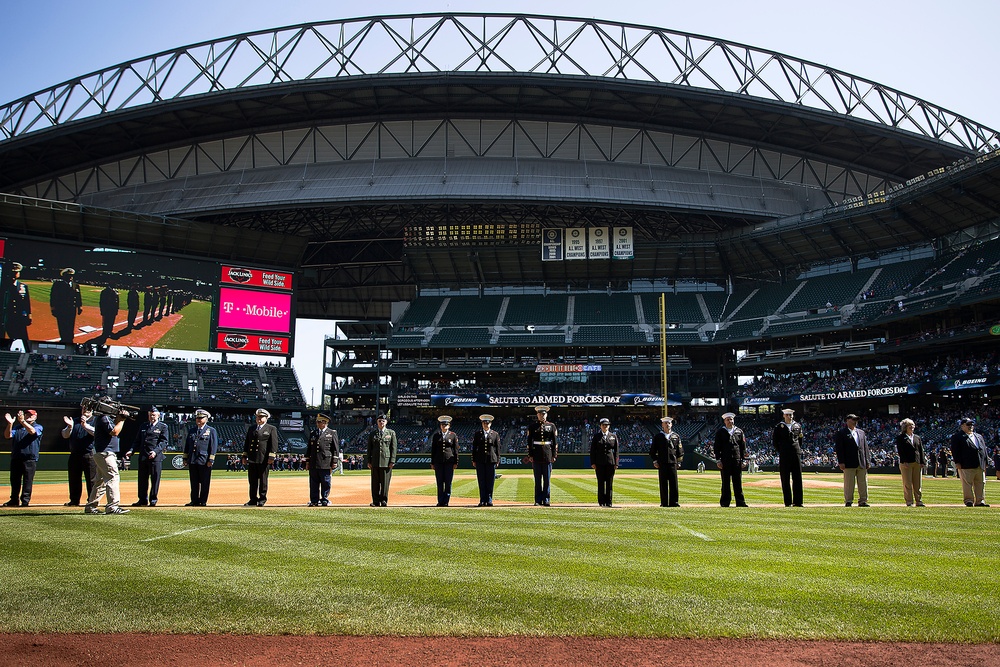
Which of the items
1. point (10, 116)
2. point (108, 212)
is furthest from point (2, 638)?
point (10, 116)

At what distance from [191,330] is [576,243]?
3192cm

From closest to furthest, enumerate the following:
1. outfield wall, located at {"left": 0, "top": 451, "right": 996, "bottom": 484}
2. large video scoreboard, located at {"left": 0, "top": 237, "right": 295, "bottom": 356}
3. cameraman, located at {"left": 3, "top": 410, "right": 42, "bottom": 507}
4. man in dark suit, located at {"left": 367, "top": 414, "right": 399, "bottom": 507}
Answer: cameraman, located at {"left": 3, "top": 410, "right": 42, "bottom": 507}
man in dark suit, located at {"left": 367, "top": 414, "right": 399, "bottom": 507}
outfield wall, located at {"left": 0, "top": 451, "right": 996, "bottom": 484}
large video scoreboard, located at {"left": 0, "top": 237, "right": 295, "bottom": 356}

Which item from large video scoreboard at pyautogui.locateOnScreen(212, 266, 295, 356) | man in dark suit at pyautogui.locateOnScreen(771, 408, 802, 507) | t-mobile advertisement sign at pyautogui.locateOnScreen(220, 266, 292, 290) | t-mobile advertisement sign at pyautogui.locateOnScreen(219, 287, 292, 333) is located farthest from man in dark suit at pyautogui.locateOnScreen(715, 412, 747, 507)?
t-mobile advertisement sign at pyautogui.locateOnScreen(220, 266, 292, 290)

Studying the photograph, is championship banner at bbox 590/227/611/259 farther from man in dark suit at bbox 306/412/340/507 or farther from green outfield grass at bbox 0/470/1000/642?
green outfield grass at bbox 0/470/1000/642

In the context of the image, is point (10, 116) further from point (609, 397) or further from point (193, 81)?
point (609, 397)

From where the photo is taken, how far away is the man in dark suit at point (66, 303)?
52.9m

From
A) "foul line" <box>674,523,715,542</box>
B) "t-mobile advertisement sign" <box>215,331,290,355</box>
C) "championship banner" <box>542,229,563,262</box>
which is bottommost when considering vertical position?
"foul line" <box>674,523,715,542</box>

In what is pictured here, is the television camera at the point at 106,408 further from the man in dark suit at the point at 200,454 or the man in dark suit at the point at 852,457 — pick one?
the man in dark suit at the point at 852,457

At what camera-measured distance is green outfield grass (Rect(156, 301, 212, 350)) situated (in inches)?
2183

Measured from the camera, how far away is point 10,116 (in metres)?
55.7

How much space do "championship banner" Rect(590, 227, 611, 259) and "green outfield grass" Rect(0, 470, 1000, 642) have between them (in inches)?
1989

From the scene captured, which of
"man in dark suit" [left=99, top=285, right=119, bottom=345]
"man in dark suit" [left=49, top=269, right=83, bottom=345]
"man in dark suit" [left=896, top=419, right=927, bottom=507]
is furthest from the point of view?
"man in dark suit" [left=99, top=285, right=119, bottom=345]

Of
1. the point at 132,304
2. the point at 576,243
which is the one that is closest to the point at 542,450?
the point at 576,243

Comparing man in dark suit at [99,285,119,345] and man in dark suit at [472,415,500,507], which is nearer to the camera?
man in dark suit at [472,415,500,507]
